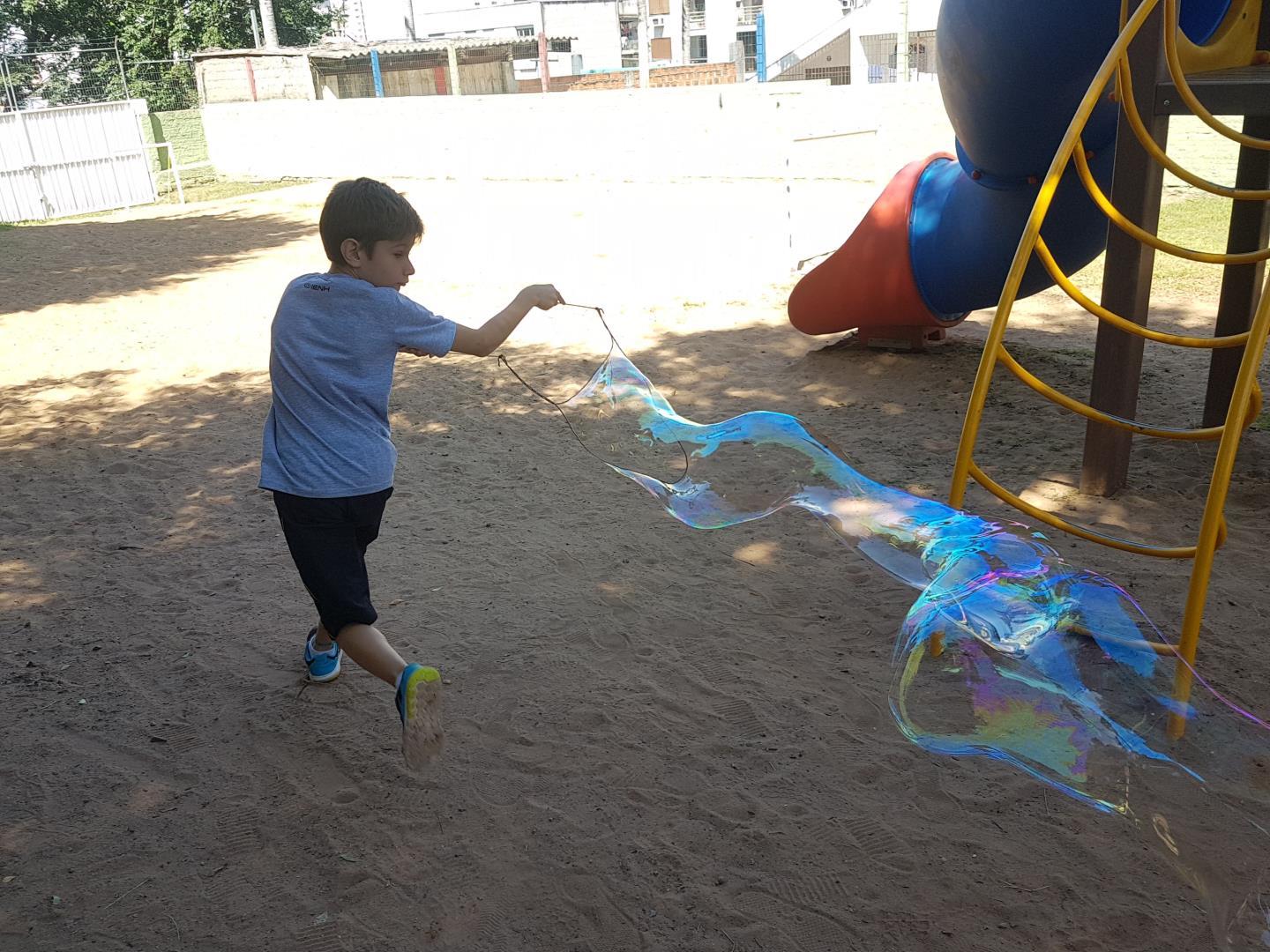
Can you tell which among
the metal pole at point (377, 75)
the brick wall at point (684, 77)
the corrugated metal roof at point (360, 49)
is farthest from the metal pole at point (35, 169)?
the brick wall at point (684, 77)

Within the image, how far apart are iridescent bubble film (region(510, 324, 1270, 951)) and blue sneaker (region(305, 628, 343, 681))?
1.31 m

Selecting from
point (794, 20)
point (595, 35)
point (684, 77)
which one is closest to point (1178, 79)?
point (684, 77)

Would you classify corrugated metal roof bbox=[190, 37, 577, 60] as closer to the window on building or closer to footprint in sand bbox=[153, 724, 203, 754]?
the window on building

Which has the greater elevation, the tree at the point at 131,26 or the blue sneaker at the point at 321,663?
the tree at the point at 131,26

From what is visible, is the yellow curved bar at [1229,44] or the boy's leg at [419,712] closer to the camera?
the boy's leg at [419,712]

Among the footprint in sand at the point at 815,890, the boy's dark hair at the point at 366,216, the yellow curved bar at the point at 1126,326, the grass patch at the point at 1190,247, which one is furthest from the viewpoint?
the grass patch at the point at 1190,247

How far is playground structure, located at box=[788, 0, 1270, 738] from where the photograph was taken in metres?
Answer: 3.49

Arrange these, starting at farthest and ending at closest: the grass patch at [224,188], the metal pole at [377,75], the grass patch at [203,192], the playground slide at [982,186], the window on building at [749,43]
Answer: the window on building at [749,43], the metal pole at [377,75], the grass patch at [224,188], the grass patch at [203,192], the playground slide at [982,186]

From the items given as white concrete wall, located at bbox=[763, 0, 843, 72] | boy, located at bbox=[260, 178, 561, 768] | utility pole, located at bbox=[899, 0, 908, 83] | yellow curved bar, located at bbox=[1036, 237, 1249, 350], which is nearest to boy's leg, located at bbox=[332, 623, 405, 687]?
boy, located at bbox=[260, 178, 561, 768]

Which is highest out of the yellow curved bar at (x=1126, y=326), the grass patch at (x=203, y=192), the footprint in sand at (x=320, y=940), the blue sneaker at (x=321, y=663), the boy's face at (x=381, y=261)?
the boy's face at (x=381, y=261)

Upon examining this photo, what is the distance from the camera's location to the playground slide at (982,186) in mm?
4965

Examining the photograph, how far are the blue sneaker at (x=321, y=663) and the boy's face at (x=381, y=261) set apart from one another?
1.40 m

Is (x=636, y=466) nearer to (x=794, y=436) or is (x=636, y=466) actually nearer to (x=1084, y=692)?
(x=794, y=436)

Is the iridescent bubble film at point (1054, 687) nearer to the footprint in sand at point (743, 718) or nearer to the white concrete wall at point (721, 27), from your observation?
the footprint in sand at point (743, 718)
